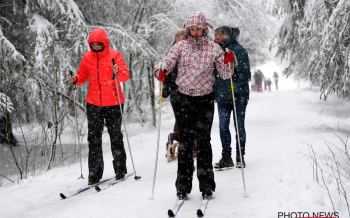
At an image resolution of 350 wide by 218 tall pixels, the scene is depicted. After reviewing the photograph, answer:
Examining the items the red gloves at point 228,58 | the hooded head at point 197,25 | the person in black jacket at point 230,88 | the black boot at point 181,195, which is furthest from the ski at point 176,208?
the person in black jacket at point 230,88

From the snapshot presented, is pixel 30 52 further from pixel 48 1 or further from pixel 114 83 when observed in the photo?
pixel 114 83

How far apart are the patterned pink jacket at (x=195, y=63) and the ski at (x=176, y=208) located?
1.19 meters

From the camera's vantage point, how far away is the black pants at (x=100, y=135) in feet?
24.1

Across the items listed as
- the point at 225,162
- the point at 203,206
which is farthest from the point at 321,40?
the point at 203,206

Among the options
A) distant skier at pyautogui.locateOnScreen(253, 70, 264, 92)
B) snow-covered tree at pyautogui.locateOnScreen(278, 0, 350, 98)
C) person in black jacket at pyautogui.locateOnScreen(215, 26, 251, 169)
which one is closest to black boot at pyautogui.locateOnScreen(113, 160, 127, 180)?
person in black jacket at pyautogui.locateOnScreen(215, 26, 251, 169)

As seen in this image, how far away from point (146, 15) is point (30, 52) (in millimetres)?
6424

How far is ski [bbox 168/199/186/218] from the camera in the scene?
5.25 m

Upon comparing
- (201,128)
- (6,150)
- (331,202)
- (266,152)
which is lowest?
(6,150)

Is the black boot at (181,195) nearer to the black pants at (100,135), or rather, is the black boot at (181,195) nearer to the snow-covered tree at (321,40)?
the black pants at (100,135)

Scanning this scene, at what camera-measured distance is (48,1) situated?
12.4m

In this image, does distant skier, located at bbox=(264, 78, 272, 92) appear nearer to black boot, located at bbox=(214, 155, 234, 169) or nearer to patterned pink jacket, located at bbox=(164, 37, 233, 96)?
black boot, located at bbox=(214, 155, 234, 169)

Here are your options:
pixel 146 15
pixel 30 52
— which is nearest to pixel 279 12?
pixel 146 15

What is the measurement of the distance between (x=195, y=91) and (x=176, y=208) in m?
1.29

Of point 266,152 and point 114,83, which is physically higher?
point 114,83
